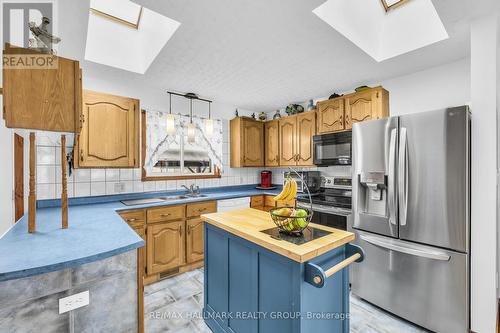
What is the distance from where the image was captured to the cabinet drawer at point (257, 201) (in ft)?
12.2

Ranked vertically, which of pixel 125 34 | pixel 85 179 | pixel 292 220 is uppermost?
pixel 125 34

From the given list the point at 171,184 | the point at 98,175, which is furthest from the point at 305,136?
the point at 98,175

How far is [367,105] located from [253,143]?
1.95 metres

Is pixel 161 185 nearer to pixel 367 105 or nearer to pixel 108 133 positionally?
pixel 108 133

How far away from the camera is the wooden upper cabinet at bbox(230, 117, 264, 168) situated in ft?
13.1

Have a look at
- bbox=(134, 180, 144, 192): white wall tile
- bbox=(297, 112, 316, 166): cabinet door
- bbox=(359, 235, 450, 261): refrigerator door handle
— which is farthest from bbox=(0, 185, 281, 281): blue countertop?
bbox=(297, 112, 316, 166): cabinet door

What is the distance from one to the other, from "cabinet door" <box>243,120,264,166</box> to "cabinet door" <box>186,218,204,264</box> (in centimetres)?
146

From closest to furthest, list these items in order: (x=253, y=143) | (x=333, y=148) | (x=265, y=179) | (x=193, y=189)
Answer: (x=333, y=148) → (x=193, y=189) → (x=253, y=143) → (x=265, y=179)

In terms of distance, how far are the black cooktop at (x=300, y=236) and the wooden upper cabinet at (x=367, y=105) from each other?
6.45 feet

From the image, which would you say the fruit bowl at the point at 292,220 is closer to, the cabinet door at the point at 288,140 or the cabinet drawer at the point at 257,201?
the cabinet drawer at the point at 257,201

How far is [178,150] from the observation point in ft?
11.8

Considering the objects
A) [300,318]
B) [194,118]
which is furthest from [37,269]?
[194,118]

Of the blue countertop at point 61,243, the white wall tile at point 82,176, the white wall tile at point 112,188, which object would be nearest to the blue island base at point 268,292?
the blue countertop at point 61,243

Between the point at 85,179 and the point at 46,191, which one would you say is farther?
the point at 85,179
